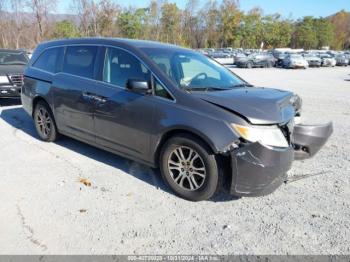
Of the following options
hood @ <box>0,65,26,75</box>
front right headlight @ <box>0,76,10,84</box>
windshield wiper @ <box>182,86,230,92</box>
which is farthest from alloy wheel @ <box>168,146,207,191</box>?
hood @ <box>0,65,26,75</box>

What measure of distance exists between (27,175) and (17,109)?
500 cm

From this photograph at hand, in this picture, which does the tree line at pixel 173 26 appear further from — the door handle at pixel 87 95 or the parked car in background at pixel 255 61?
the door handle at pixel 87 95

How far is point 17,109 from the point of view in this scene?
898cm

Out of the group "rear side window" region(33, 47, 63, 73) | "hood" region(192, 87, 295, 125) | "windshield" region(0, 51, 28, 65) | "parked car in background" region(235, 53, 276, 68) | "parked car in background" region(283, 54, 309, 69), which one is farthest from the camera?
"parked car in background" region(235, 53, 276, 68)

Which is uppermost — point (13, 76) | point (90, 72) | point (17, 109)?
point (90, 72)

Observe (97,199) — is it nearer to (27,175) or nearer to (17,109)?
(27,175)

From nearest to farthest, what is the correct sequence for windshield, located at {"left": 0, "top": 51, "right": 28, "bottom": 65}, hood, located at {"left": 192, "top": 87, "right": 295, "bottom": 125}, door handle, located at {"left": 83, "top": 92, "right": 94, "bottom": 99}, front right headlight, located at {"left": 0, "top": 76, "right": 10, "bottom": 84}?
hood, located at {"left": 192, "top": 87, "right": 295, "bottom": 125} < door handle, located at {"left": 83, "top": 92, "right": 94, "bottom": 99} < front right headlight, located at {"left": 0, "top": 76, "right": 10, "bottom": 84} < windshield, located at {"left": 0, "top": 51, "right": 28, "bottom": 65}

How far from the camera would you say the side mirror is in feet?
13.2

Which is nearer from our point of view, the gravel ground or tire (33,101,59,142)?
the gravel ground

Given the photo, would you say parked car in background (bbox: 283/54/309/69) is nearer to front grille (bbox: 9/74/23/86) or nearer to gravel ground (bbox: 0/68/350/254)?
front grille (bbox: 9/74/23/86)

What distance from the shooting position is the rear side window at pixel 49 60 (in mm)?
5670

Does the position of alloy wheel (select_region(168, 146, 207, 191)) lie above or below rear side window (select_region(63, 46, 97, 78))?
below

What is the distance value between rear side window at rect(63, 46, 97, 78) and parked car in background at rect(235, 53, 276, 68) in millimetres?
30788

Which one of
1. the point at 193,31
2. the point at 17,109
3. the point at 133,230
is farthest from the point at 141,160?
the point at 193,31
